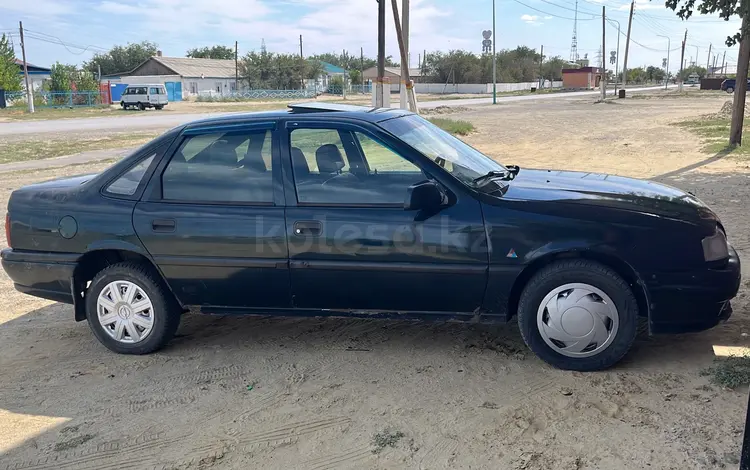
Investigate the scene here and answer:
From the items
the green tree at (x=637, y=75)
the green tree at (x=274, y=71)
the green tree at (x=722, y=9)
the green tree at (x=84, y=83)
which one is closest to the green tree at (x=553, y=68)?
the green tree at (x=637, y=75)

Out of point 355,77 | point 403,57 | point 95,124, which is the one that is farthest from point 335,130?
point 355,77

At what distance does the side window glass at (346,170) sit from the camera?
4227 millimetres

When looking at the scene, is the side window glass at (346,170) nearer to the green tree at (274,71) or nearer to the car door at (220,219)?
the car door at (220,219)

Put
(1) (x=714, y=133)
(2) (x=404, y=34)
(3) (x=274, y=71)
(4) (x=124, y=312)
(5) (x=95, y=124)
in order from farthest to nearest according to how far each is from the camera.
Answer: (3) (x=274, y=71) → (5) (x=95, y=124) → (2) (x=404, y=34) → (1) (x=714, y=133) → (4) (x=124, y=312)

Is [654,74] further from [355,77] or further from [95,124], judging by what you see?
[95,124]

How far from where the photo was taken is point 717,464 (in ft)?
10.0

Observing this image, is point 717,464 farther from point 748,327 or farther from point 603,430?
point 748,327

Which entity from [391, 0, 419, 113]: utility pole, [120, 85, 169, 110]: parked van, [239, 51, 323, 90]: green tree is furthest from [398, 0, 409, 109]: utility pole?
[239, 51, 323, 90]: green tree

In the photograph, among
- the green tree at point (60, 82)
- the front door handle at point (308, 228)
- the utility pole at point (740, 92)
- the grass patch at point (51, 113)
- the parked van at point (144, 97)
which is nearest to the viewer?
the front door handle at point (308, 228)

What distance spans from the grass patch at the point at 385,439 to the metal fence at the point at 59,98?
58442 millimetres

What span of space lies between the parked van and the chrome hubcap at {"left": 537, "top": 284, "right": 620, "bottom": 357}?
50375mm

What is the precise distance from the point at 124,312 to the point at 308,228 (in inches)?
58.3

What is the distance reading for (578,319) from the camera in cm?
397

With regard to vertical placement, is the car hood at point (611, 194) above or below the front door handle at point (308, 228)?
above
